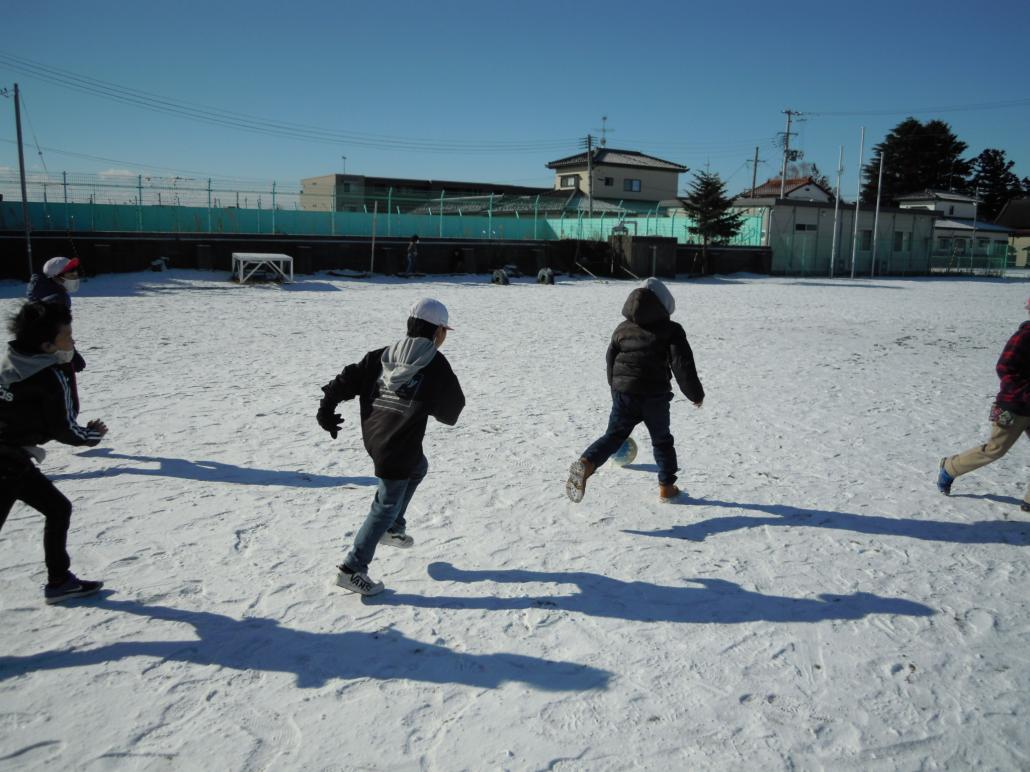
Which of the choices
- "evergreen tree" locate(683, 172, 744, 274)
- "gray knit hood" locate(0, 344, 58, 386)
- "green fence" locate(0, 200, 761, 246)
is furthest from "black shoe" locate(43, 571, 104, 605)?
"evergreen tree" locate(683, 172, 744, 274)

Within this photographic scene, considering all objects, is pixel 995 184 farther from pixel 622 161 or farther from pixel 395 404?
pixel 395 404

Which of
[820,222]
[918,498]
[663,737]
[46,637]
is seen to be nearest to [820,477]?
[918,498]

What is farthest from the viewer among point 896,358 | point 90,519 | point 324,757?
point 896,358

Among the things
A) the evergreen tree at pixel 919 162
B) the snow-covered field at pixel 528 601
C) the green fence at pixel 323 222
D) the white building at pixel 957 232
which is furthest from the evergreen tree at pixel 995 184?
the snow-covered field at pixel 528 601

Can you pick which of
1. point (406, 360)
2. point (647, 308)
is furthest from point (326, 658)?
point (647, 308)

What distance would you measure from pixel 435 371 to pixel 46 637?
6.61 ft

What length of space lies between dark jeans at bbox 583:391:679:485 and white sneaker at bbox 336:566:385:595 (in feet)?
5.73

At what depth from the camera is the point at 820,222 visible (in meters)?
39.5

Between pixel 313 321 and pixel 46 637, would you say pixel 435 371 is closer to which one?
pixel 46 637

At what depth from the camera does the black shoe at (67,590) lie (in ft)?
11.2

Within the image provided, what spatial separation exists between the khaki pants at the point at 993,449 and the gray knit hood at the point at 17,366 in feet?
17.7

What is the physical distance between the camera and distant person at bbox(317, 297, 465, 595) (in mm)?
3418

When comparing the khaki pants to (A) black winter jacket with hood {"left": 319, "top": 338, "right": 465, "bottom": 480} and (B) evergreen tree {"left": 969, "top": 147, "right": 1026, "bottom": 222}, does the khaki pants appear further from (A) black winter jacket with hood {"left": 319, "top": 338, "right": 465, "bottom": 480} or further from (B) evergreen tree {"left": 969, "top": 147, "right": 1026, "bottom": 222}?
(B) evergreen tree {"left": 969, "top": 147, "right": 1026, "bottom": 222}

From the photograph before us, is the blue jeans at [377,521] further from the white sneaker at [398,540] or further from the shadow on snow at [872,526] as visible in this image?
the shadow on snow at [872,526]
